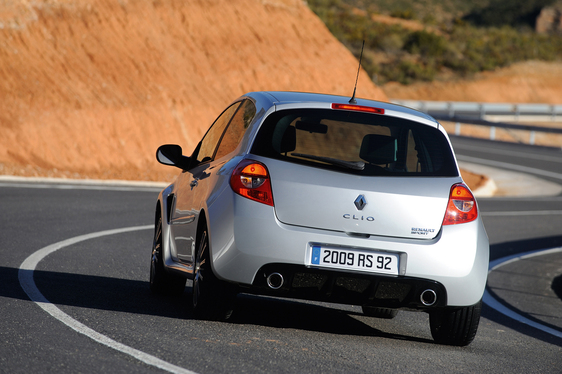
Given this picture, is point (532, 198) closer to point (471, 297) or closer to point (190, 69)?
point (190, 69)

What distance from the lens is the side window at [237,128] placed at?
6234mm

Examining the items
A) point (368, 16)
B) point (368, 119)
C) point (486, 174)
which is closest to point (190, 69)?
point (486, 174)

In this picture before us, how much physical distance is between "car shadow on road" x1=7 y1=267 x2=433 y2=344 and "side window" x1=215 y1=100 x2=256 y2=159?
50.6 inches

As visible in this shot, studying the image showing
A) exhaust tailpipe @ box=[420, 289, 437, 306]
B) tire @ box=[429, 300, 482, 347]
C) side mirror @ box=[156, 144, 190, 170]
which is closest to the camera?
exhaust tailpipe @ box=[420, 289, 437, 306]

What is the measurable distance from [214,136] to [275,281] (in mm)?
1867

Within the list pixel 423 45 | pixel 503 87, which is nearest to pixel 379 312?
pixel 503 87

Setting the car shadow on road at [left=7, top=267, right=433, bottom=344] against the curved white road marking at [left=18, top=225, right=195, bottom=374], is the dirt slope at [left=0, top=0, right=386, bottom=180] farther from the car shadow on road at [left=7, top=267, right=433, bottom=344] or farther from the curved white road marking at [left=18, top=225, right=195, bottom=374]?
the car shadow on road at [left=7, top=267, right=433, bottom=344]

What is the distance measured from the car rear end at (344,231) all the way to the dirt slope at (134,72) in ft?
58.7

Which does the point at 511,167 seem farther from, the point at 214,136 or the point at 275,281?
the point at 275,281

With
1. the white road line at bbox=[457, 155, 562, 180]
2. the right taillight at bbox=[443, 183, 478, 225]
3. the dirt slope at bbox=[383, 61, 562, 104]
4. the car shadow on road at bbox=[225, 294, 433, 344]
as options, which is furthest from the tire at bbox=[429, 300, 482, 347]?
the dirt slope at bbox=[383, 61, 562, 104]

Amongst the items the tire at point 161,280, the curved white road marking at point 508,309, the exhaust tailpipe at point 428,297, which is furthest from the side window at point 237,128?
the curved white road marking at point 508,309

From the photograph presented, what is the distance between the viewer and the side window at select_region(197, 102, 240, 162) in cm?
687

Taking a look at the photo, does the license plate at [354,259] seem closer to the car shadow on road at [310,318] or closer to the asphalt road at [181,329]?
the asphalt road at [181,329]

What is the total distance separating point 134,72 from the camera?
30203mm
